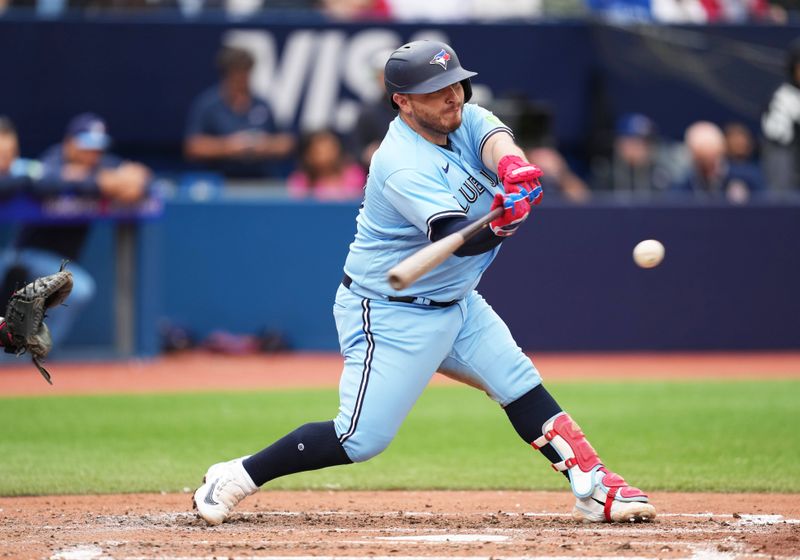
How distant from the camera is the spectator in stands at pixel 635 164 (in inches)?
543

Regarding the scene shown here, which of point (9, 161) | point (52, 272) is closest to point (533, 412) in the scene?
point (52, 272)

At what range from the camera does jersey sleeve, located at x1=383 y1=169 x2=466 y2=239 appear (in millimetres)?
4984

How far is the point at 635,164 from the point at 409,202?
30.5ft

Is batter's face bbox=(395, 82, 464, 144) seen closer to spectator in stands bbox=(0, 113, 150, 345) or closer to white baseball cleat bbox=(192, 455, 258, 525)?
white baseball cleat bbox=(192, 455, 258, 525)

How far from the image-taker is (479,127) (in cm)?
533

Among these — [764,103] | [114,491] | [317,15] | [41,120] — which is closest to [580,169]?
[764,103]

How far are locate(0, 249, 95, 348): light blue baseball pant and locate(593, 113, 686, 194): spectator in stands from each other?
5.84 m

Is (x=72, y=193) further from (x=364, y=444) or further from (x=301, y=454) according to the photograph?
(x=364, y=444)

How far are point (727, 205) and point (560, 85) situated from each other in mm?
3058

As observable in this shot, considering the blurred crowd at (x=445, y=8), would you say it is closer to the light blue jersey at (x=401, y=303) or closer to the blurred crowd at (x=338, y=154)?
the blurred crowd at (x=338, y=154)

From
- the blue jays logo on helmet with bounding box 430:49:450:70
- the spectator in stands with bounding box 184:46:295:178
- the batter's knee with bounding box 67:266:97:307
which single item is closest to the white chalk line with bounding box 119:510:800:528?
the blue jays logo on helmet with bounding box 430:49:450:70

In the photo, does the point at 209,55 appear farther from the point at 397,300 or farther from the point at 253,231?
the point at 397,300

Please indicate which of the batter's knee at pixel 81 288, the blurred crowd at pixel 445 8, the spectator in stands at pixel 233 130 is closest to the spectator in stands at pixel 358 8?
the blurred crowd at pixel 445 8

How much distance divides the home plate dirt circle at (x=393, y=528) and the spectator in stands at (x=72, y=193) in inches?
202
